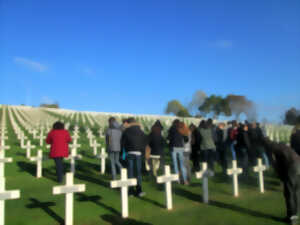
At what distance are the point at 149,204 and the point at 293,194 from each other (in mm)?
2901

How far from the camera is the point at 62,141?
27.4ft

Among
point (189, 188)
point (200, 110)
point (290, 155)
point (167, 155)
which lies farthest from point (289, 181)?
point (200, 110)

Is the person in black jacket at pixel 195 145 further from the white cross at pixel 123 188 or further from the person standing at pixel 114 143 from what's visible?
the white cross at pixel 123 188

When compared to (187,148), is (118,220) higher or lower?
lower

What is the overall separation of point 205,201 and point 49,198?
3541 millimetres

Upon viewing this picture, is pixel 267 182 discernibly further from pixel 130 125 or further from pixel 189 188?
pixel 130 125

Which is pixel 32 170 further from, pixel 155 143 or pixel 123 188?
pixel 123 188

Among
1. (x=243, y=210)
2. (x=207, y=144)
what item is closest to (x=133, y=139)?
(x=243, y=210)

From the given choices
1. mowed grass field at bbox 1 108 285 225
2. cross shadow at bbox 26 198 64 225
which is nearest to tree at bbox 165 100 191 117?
mowed grass field at bbox 1 108 285 225

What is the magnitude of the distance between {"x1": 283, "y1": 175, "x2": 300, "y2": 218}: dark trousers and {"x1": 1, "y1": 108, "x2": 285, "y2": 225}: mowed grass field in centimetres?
41

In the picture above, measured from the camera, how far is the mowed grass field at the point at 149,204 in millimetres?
5578

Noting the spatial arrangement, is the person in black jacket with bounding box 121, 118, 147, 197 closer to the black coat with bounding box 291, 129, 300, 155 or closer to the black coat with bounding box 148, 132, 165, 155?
the black coat with bounding box 148, 132, 165, 155

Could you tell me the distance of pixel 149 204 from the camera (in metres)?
6.60

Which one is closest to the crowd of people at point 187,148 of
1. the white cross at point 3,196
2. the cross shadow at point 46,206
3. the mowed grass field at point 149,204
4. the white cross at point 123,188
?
the mowed grass field at point 149,204
